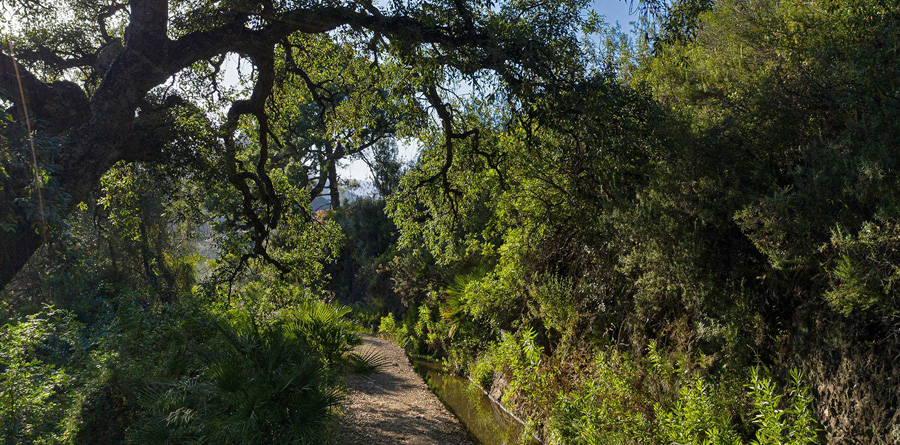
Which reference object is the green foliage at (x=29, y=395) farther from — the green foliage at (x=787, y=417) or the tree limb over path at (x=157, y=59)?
the green foliage at (x=787, y=417)

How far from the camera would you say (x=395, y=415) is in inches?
320

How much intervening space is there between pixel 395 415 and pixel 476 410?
5.33 ft

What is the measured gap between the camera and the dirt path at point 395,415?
700 centimetres

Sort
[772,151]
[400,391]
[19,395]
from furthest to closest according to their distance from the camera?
[400,391] < [772,151] < [19,395]

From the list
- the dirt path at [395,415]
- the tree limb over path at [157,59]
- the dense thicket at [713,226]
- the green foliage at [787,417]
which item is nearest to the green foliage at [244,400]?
the dirt path at [395,415]

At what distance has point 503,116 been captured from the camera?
704 cm

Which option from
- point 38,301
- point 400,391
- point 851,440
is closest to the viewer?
point 851,440

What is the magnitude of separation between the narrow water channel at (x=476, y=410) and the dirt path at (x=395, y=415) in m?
0.25

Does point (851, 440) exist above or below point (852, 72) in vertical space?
below

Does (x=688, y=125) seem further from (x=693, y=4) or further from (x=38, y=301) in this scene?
(x=38, y=301)

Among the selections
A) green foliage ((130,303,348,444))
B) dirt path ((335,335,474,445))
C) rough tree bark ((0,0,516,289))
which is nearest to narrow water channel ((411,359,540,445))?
dirt path ((335,335,474,445))

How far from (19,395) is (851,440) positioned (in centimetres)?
662

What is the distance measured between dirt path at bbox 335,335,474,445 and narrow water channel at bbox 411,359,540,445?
0.25m

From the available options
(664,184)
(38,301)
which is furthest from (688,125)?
(38,301)
